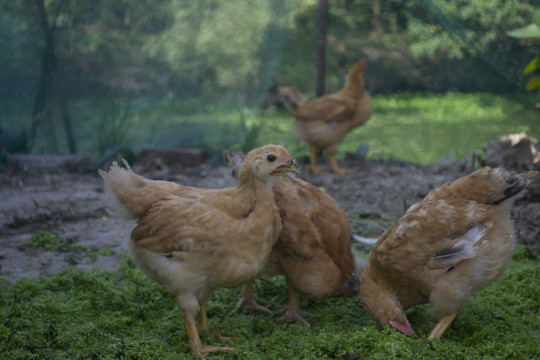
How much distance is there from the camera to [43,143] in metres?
7.27

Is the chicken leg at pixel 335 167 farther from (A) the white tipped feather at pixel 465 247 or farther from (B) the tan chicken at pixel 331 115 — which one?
(A) the white tipped feather at pixel 465 247

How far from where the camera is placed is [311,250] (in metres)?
3.80

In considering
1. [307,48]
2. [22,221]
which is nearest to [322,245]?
[22,221]

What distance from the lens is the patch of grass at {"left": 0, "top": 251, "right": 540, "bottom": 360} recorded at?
326 centimetres

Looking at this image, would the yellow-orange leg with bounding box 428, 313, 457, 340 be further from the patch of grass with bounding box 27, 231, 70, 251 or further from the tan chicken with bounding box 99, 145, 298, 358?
the patch of grass with bounding box 27, 231, 70, 251

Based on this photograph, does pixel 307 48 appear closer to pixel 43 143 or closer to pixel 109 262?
pixel 43 143

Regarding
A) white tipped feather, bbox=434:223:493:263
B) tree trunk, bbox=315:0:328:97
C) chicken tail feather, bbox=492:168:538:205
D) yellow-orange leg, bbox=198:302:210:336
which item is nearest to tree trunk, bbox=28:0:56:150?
tree trunk, bbox=315:0:328:97

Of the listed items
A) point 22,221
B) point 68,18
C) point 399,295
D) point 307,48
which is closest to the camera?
point 399,295

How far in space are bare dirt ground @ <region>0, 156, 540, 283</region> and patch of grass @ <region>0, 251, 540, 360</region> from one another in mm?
485

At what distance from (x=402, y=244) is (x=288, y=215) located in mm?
808

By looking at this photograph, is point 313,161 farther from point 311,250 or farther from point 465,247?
point 465,247

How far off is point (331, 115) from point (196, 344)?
4.95 meters

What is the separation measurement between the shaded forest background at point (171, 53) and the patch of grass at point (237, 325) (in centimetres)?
336

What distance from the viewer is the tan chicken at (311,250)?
3793 mm
